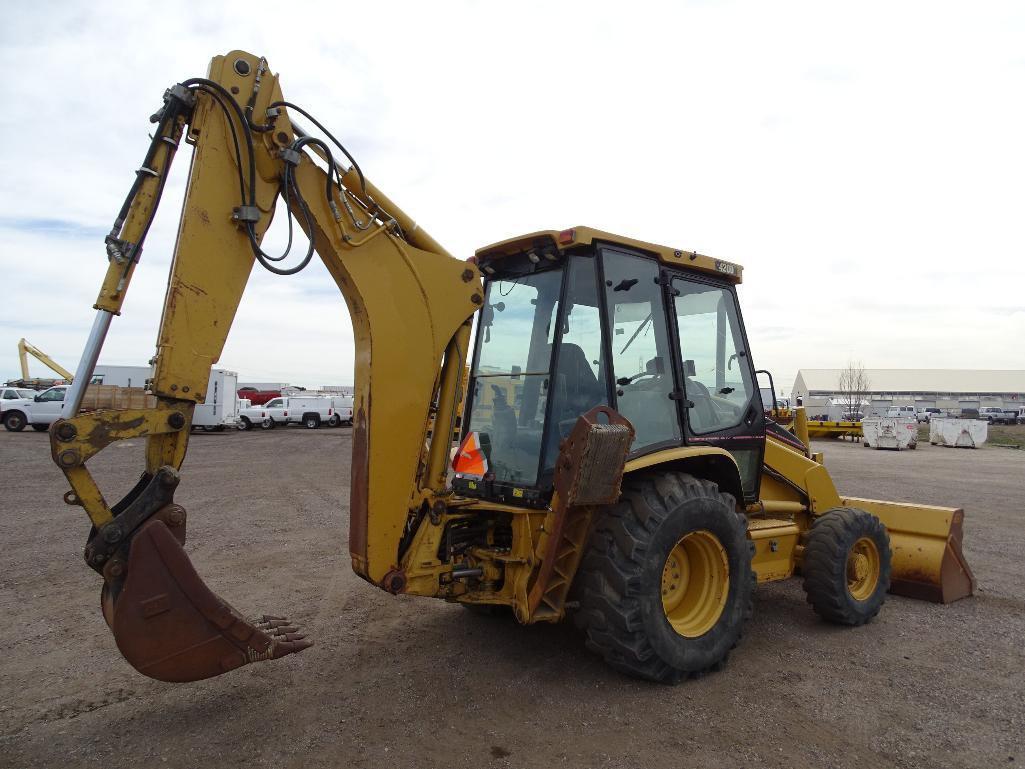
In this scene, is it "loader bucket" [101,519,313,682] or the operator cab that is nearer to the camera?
"loader bucket" [101,519,313,682]

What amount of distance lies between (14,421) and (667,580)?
95.2ft

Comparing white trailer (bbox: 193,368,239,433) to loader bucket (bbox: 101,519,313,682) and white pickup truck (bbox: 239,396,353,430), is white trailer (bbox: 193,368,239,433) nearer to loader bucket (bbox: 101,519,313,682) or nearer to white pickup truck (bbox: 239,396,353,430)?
white pickup truck (bbox: 239,396,353,430)

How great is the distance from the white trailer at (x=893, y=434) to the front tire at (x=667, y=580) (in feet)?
81.0

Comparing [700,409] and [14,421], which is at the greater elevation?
[700,409]

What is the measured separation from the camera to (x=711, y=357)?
5.30 meters

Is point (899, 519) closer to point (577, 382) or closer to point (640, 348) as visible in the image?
point (640, 348)

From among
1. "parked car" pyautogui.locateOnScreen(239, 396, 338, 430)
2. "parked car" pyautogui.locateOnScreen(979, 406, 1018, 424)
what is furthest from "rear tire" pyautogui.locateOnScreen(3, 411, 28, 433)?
"parked car" pyautogui.locateOnScreen(979, 406, 1018, 424)

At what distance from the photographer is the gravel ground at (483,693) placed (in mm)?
3422

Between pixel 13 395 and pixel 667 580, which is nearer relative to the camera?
pixel 667 580

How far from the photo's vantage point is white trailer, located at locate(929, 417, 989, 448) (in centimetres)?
2827

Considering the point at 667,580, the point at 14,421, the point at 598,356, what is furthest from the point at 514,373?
the point at 14,421

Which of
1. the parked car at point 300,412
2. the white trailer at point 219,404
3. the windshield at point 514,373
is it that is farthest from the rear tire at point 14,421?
the windshield at point 514,373

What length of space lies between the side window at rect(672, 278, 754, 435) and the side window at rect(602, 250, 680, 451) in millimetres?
189

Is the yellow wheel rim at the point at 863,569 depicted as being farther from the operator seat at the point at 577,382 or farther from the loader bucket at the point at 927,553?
the operator seat at the point at 577,382
